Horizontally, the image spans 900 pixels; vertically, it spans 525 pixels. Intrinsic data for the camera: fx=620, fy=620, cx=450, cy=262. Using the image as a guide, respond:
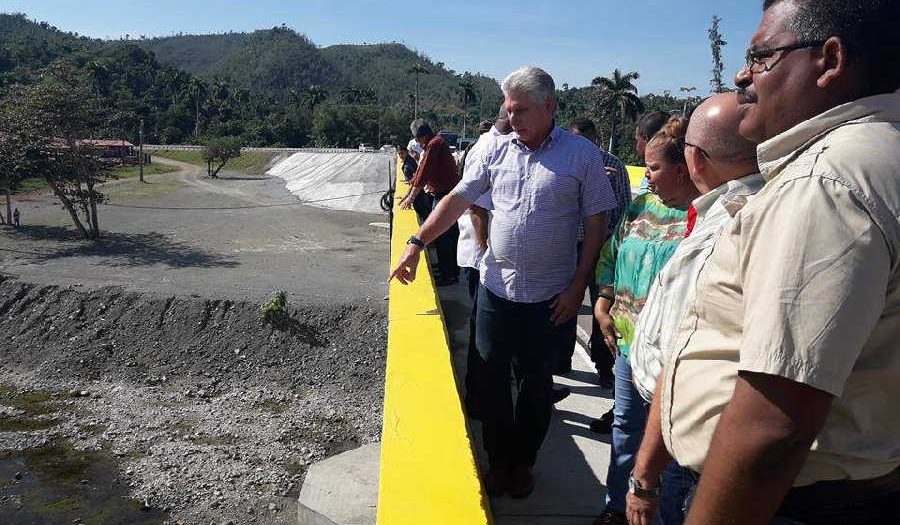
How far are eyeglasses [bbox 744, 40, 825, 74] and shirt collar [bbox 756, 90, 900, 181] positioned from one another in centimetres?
13

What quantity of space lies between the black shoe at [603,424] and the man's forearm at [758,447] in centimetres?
227

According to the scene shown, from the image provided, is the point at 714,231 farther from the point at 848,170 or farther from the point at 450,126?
the point at 450,126

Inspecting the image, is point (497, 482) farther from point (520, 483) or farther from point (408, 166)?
point (408, 166)

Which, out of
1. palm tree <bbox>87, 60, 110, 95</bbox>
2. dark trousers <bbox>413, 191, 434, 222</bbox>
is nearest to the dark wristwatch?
dark trousers <bbox>413, 191, 434, 222</bbox>

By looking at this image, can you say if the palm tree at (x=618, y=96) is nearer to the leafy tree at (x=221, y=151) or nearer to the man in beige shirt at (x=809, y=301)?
the leafy tree at (x=221, y=151)

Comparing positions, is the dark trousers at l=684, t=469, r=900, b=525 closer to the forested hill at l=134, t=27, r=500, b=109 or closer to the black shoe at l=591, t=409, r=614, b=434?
the black shoe at l=591, t=409, r=614, b=434

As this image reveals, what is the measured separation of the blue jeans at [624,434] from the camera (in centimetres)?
223

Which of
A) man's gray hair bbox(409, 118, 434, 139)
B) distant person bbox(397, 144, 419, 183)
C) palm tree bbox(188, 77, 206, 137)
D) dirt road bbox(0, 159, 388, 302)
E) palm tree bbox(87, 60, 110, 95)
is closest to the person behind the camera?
man's gray hair bbox(409, 118, 434, 139)

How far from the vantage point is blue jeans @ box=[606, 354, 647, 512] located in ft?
7.32

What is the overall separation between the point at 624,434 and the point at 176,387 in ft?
30.8

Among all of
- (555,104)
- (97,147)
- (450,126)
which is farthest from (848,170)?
(450,126)

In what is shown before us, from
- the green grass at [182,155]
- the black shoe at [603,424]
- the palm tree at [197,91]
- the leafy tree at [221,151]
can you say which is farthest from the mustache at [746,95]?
the palm tree at [197,91]

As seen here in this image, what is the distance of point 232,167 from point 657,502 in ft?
175

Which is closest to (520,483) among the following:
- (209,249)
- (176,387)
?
(176,387)
